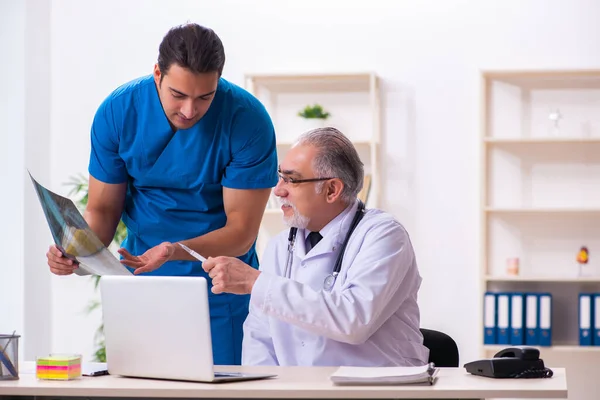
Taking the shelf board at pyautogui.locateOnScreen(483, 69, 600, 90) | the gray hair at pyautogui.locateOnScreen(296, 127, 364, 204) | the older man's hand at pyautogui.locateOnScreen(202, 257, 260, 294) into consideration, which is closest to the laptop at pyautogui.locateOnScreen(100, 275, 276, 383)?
the older man's hand at pyautogui.locateOnScreen(202, 257, 260, 294)

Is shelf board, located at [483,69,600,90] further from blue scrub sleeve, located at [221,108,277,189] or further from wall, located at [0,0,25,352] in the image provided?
wall, located at [0,0,25,352]

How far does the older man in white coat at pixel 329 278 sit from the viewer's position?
187 centimetres

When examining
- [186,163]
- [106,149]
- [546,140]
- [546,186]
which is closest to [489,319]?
[546,186]

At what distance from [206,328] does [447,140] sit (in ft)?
10.5

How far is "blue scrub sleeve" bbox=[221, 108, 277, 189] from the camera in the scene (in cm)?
245

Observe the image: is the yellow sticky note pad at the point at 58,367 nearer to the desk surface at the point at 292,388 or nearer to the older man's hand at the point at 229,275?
the desk surface at the point at 292,388

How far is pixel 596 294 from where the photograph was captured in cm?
439

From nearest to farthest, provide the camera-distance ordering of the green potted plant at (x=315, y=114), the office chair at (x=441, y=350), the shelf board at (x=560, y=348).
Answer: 1. the office chair at (x=441, y=350)
2. the shelf board at (x=560, y=348)
3. the green potted plant at (x=315, y=114)

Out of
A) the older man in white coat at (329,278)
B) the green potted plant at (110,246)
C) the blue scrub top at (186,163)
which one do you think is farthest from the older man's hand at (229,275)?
the green potted plant at (110,246)

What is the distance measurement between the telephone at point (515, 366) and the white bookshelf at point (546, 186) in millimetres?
2803

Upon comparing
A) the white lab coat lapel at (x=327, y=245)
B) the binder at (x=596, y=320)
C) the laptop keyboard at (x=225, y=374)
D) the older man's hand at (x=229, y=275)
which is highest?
the white lab coat lapel at (x=327, y=245)

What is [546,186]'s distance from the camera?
456cm

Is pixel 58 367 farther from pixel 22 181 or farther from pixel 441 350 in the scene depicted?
pixel 22 181

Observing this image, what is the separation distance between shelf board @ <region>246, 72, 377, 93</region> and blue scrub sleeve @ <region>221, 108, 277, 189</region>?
214 centimetres
